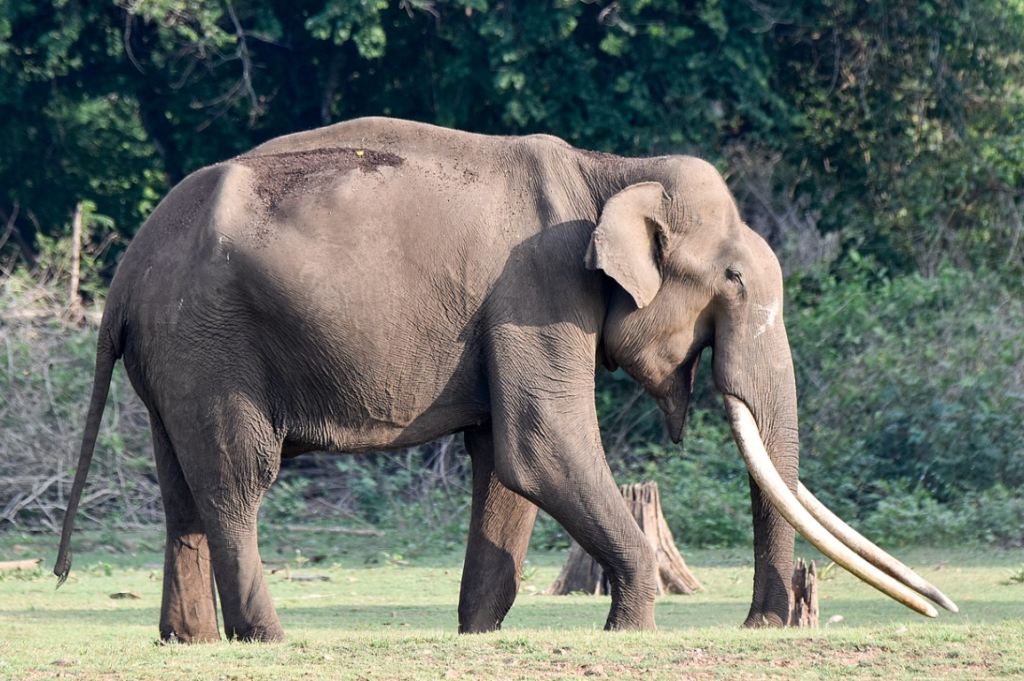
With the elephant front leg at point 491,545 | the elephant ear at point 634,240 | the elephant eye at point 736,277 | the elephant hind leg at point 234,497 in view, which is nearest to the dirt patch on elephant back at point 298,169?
the elephant hind leg at point 234,497

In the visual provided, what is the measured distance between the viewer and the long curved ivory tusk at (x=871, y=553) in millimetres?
7416

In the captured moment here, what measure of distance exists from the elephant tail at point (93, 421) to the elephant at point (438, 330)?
0.02 m

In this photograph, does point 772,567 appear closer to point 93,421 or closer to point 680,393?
point 680,393

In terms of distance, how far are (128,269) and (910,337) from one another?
9.56 m

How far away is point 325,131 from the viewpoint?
8219mm

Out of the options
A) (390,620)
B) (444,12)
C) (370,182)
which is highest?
(444,12)

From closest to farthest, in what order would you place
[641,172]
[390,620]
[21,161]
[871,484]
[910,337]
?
[641,172] → [390,620] → [871,484] → [910,337] → [21,161]

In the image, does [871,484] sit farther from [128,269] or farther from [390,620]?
[128,269]

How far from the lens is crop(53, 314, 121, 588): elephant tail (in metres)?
7.93

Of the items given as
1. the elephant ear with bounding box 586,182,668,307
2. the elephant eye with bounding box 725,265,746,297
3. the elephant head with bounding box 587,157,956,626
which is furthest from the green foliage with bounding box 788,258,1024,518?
the elephant ear with bounding box 586,182,668,307

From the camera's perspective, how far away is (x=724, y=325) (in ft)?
26.2

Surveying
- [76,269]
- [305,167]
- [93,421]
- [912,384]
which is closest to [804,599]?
[305,167]

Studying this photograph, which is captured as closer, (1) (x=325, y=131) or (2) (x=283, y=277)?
(2) (x=283, y=277)

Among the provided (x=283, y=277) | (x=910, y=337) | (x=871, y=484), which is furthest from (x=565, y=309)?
(x=910, y=337)
